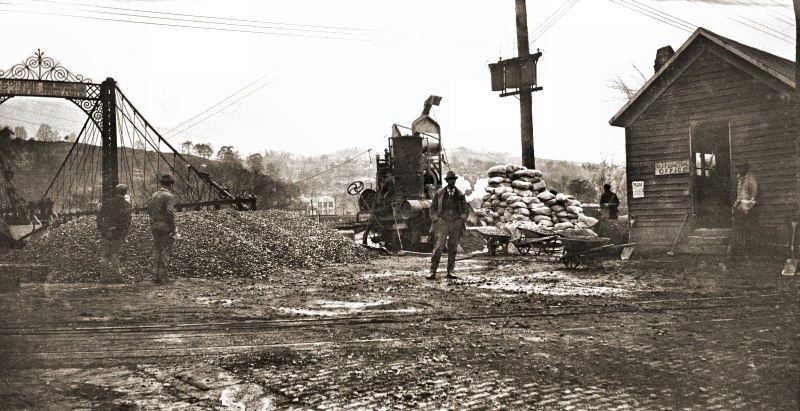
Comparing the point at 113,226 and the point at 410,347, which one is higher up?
the point at 113,226

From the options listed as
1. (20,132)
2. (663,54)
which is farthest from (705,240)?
(20,132)

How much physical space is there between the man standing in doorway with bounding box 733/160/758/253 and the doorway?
5.12 ft

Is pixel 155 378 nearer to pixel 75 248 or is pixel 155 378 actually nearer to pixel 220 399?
pixel 220 399

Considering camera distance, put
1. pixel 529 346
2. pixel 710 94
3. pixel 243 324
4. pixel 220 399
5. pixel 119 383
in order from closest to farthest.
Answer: pixel 220 399
pixel 119 383
pixel 529 346
pixel 243 324
pixel 710 94

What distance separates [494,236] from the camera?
49.8ft

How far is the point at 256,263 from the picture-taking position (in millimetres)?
12570

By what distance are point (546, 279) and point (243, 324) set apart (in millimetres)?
5867

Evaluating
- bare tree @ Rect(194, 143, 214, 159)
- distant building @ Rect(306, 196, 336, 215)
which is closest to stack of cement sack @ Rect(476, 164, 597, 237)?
bare tree @ Rect(194, 143, 214, 159)

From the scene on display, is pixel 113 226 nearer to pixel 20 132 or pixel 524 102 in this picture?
pixel 20 132

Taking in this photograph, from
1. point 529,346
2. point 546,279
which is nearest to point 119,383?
point 529,346

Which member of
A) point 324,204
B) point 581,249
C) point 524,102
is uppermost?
point 524,102

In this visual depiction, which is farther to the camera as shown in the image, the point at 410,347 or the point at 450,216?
the point at 450,216

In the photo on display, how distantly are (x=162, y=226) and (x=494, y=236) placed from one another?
8.45m

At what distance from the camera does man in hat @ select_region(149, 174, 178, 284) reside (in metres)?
10.2
